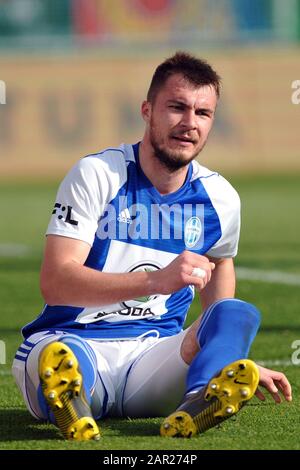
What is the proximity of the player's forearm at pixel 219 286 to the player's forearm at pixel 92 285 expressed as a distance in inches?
29.0

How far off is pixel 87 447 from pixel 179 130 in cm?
138

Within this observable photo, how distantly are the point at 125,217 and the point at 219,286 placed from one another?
1.80 ft

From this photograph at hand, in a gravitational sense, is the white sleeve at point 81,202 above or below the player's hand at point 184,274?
above

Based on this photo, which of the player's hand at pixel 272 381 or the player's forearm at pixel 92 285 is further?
the player's hand at pixel 272 381

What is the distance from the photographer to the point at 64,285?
Result: 4.95 m

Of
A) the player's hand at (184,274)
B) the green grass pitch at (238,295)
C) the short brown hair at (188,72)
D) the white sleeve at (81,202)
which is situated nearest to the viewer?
the player's hand at (184,274)

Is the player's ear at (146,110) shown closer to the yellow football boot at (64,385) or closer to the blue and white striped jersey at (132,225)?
the blue and white striped jersey at (132,225)

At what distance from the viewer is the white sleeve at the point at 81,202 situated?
5.08m

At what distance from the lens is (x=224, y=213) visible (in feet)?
18.2

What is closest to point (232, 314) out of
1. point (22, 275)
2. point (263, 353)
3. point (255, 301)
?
point (263, 353)

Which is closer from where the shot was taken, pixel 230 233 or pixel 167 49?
pixel 230 233

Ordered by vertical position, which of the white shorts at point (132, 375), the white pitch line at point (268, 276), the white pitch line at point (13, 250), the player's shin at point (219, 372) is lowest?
the white pitch line at point (13, 250)

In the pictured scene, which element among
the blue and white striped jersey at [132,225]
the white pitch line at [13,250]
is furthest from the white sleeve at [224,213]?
the white pitch line at [13,250]

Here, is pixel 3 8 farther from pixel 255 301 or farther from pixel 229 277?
pixel 229 277
